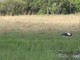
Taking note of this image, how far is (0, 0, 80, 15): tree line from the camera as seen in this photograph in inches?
1719

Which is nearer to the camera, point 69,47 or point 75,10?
point 69,47

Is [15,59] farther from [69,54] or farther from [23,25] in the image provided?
[23,25]

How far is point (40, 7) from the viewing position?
1753 inches

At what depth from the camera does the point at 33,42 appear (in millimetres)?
14758

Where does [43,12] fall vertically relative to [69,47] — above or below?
below

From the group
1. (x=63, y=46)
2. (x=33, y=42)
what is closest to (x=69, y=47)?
(x=63, y=46)

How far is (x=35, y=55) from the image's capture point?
33.5ft

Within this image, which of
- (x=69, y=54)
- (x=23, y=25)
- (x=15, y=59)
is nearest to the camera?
(x=15, y=59)

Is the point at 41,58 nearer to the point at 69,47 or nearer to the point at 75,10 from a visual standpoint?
the point at 69,47

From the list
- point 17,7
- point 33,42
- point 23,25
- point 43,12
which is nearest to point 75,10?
point 43,12

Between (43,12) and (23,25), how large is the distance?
17.3 metres

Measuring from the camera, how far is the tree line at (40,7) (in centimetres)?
4366

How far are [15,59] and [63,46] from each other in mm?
4891

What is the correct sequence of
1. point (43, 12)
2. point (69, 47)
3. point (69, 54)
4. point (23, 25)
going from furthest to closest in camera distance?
point (43, 12)
point (23, 25)
point (69, 47)
point (69, 54)
